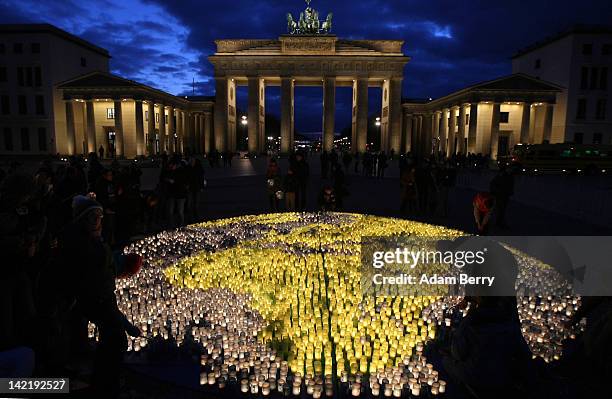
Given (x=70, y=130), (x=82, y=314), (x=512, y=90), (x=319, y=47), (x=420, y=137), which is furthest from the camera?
(x=420, y=137)

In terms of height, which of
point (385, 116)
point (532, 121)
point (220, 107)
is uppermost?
point (220, 107)

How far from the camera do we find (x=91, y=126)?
5028 cm

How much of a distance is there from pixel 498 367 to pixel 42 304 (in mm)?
3833

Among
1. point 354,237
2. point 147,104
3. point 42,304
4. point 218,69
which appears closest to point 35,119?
point 147,104

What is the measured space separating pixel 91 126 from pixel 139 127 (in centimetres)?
643

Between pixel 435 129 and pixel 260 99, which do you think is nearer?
pixel 260 99

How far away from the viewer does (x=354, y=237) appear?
37.2 feet

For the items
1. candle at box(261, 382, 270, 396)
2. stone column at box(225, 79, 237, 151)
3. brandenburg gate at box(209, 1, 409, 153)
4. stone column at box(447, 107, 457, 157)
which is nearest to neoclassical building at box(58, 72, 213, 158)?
stone column at box(225, 79, 237, 151)

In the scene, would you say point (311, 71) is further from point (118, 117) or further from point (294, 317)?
point (294, 317)

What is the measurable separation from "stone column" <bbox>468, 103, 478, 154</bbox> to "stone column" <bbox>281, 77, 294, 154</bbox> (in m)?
22.2

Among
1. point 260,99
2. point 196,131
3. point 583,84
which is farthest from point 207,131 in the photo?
point 583,84

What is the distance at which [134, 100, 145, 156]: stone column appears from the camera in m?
48.6

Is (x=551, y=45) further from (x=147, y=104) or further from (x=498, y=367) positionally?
(x=498, y=367)

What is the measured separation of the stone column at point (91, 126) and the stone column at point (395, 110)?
3722 cm
